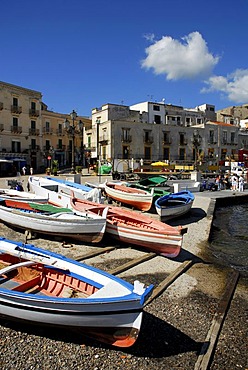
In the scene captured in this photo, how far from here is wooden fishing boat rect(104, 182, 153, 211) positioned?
14.3 meters

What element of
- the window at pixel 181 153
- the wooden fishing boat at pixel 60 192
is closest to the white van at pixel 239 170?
the window at pixel 181 153

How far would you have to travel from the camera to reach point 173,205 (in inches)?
562

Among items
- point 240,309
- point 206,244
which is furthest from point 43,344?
point 206,244

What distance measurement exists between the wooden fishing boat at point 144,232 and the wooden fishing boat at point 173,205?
9.18 feet

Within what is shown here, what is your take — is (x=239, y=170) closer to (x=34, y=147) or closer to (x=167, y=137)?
(x=167, y=137)

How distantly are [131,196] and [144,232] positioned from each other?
6.36 metres

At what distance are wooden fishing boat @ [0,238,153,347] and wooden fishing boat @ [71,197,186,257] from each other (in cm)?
356

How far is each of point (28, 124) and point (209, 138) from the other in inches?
1132

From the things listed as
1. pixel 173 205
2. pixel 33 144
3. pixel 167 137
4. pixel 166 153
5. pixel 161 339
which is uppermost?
pixel 167 137

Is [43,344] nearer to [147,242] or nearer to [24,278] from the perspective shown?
[24,278]

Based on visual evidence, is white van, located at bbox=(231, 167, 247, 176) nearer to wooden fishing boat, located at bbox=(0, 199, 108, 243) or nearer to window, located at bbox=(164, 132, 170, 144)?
window, located at bbox=(164, 132, 170, 144)

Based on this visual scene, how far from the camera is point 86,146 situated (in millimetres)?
46531

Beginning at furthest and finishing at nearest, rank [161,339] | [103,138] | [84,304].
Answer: [103,138], [161,339], [84,304]

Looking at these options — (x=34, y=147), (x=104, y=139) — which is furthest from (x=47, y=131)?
(x=104, y=139)
